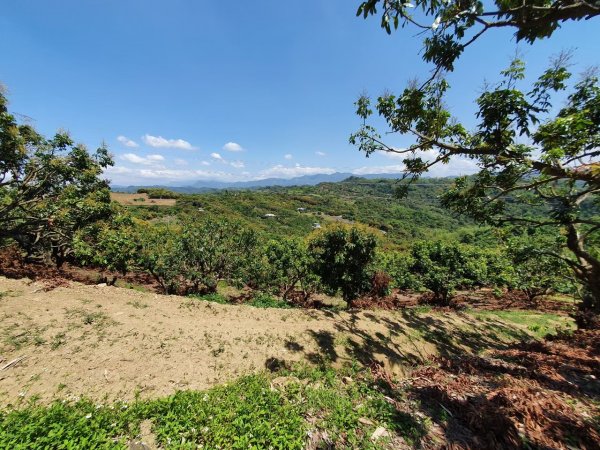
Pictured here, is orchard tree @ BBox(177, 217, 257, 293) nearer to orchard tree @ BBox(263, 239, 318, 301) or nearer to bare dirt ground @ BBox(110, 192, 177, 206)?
orchard tree @ BBox(263, 239, 318, 301)

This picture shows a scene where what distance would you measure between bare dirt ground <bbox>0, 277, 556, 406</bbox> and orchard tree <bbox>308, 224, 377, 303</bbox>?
2.41m

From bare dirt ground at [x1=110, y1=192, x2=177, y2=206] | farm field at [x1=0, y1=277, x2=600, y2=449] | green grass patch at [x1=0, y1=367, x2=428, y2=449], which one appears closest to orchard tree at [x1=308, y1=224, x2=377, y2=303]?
farm field at [x1=0, y1=277, x2=600, y2=449]

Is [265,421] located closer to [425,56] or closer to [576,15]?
[425,56]

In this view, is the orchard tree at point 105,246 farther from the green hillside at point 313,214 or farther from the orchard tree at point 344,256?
the green hillside at point 313,214

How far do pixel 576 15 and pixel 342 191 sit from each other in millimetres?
170827

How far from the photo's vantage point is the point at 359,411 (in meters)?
4.18

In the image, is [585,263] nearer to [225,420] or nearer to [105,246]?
[225,420]

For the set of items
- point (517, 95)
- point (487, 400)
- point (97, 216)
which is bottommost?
point (487, 400)

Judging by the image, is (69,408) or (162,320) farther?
(162,320)

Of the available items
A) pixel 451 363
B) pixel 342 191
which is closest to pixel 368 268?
pixel 451 363

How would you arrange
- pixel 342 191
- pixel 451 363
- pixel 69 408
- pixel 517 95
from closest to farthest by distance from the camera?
pixel 69 408, pixel 517 95, pixel 451 363, pixel 342 191

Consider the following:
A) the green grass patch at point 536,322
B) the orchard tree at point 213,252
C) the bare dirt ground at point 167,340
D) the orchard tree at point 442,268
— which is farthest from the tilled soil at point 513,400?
the orchard tree at point 213,252

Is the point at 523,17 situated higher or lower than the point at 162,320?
higher

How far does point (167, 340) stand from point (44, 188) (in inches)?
414
